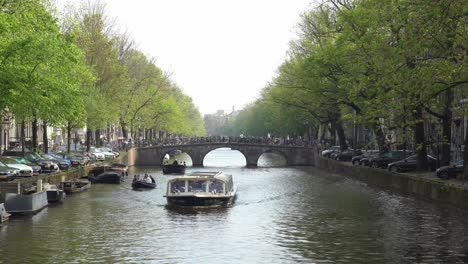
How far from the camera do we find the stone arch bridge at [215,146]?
10156 cm

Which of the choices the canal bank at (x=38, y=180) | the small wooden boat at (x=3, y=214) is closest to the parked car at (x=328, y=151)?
the canal bank at (x=38, y=180)

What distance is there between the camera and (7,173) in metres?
44.9

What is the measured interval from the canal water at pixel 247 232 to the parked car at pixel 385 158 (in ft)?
43.4

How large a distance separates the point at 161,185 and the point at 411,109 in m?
30.4

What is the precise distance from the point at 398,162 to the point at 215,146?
184 ft

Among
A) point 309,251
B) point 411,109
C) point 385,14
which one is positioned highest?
point 385,14

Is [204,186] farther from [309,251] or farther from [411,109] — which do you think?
[309,251]

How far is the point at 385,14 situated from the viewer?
115ft

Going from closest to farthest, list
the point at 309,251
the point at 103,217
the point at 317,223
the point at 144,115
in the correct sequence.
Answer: the point at 309,251 < the point at 317,223 < the point at 103,217 < the point at 144,115

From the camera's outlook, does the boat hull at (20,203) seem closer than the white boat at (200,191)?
Yes

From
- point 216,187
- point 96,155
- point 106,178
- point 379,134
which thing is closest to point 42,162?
point 106,178

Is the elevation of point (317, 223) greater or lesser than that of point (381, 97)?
lesser

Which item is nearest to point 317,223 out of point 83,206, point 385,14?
point 385,14

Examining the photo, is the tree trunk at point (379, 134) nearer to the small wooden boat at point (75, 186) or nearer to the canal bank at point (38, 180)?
the canal bank at point (38, 180)
